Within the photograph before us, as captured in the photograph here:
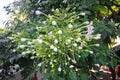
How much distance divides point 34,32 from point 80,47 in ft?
1.84

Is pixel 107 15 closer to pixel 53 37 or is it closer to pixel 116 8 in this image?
pixel 116 8

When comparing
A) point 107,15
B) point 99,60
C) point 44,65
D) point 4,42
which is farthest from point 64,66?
point 107,15

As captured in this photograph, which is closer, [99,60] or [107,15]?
[99,60]

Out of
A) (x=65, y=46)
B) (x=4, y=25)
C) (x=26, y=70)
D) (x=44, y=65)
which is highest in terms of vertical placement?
(x=4, y=25)

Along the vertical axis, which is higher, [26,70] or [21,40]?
[21,40]

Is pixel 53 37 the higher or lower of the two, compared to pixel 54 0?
lower

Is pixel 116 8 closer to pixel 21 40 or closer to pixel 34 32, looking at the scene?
pixel 34 32

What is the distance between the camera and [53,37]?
1874 millimetres

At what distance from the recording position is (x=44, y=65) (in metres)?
1.95

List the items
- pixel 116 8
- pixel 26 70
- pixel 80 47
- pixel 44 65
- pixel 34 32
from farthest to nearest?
pixel 116 8
pixel 26 70
pixel 34 32
pixel 44 65
pixel 80 47

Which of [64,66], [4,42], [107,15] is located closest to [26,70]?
[4,42]

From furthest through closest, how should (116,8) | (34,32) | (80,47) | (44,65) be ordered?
(116,8) → (34,32) → (44,65) → (80,47)

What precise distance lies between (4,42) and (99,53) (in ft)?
3.56

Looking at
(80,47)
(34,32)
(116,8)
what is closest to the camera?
(80,47)
